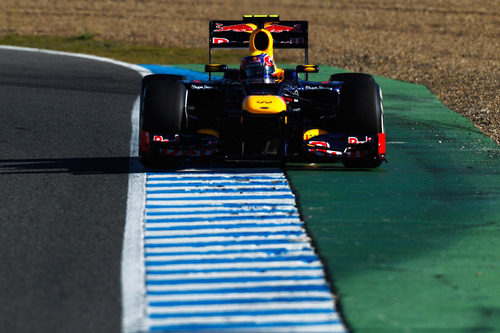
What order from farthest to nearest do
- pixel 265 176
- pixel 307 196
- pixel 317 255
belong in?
pixel 265 176 → pixel 307 196 → pixel 317 255

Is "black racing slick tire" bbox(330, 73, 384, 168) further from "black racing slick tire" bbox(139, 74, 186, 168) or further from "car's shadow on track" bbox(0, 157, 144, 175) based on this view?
"car's shadow on track" bbox(0, 157, 144, 175)

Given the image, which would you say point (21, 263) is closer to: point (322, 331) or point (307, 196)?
point (322, 331)

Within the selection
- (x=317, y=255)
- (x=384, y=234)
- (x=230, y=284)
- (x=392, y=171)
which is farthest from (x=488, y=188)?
(x=230, y=284)

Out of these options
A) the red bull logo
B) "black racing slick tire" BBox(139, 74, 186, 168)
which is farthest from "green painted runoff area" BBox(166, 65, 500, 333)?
the red bull logo

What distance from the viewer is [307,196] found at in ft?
34.0

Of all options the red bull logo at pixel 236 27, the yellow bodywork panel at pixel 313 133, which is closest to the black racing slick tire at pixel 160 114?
the yellow bodywork panel at pixel 313 133

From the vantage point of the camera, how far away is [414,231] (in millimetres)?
9055

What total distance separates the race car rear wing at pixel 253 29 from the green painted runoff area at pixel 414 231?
180 cm

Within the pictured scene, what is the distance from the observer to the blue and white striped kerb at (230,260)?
6883 millimetres

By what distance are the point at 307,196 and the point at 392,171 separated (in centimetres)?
159

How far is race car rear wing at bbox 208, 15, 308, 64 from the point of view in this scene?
44.4ft

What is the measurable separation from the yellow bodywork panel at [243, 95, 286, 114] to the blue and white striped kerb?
28.4 inches

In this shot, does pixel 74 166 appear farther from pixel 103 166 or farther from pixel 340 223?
pixel 340 223

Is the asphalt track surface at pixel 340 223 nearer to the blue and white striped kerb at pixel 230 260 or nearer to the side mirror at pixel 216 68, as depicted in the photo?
the blue and white striped kerb at pixel 230 260
